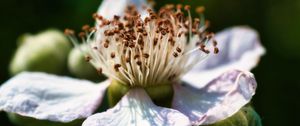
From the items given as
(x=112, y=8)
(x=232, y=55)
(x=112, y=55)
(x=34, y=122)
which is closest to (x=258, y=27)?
(x=232, y=55)

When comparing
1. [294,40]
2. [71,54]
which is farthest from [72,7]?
[294,40]

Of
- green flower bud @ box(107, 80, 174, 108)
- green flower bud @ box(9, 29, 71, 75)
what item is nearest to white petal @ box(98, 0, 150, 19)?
green flower bud @ box(9, 29, 71, 75)

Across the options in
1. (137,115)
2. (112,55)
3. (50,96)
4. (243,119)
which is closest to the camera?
(243,119)

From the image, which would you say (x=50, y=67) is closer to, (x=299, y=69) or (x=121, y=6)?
(x=121, y=6)

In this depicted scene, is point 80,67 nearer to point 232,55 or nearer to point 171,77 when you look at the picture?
point 171,77

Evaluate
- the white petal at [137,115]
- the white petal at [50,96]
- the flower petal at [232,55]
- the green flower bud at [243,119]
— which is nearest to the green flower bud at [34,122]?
the white petal at [50,96]

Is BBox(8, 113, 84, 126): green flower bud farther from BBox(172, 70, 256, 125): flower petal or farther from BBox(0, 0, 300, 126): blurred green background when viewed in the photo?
BBox(0, 0, 300, 126): blurred green background

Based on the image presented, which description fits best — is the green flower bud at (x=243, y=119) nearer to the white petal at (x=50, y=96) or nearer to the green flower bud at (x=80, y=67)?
the white petal at (x=50, y=96)
